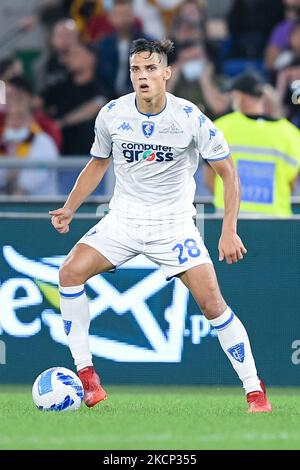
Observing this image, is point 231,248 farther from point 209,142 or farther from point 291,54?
point 291,54

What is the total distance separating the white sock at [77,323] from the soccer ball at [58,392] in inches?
7.6

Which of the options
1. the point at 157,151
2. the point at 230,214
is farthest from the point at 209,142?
the point at 230,214

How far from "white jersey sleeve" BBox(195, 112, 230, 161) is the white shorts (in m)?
0.49

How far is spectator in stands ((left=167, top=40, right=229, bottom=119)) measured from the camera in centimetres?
1418

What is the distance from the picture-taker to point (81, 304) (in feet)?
27.2

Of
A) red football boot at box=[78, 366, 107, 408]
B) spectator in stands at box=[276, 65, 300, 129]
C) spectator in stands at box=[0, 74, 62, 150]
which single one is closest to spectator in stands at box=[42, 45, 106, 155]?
spectator in stands at box=[0, 74, 62, 150]

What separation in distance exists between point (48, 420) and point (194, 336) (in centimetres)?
221

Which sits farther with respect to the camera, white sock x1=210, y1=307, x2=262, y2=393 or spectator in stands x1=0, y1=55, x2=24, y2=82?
spectator in stands x1=0, y1=55, x2=24, y2=82

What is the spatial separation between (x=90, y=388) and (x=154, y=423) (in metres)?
0.83

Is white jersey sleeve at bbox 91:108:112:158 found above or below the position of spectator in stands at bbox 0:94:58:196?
below

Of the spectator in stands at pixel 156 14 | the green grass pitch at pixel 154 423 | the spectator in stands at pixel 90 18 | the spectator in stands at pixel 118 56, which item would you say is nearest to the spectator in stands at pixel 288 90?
the spectator in stands at pixel 156 14

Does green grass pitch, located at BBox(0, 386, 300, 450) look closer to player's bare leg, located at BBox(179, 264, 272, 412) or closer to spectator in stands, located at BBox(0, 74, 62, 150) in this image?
player's bare leg, located at BBox(179, 264, 272, 412)
